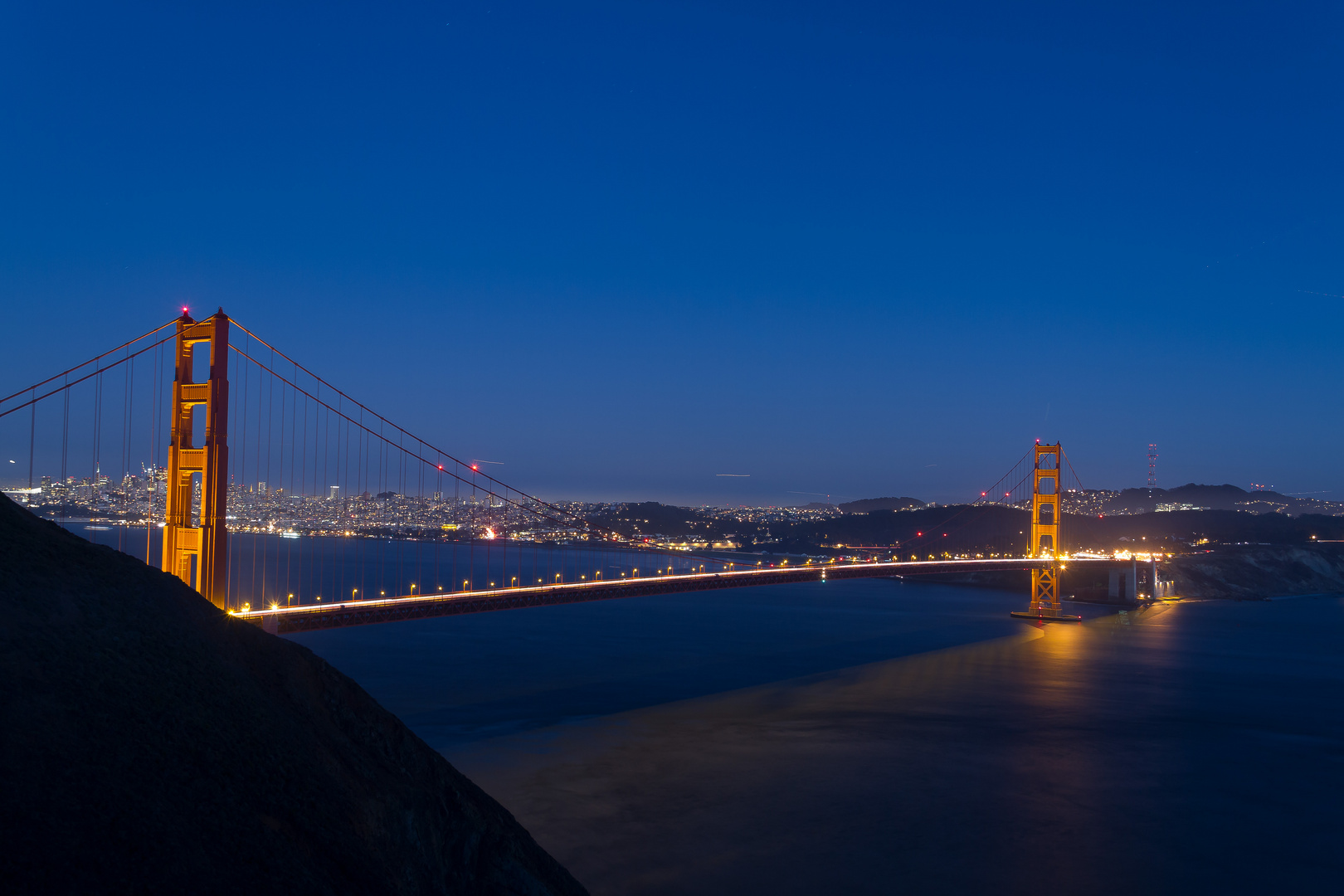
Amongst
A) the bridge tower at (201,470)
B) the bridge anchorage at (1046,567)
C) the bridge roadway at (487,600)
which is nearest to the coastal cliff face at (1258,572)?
the bridge anchorage at (1046,567)

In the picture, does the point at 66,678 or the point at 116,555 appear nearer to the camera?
the point at 66,678

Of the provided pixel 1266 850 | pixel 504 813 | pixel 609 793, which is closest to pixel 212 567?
pixel 609 793

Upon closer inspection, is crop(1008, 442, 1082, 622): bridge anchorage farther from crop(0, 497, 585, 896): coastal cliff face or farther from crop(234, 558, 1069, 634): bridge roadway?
crop(0, 497, 585, 896): coastal cliff face

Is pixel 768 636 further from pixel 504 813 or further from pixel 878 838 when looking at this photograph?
pixel 504 813

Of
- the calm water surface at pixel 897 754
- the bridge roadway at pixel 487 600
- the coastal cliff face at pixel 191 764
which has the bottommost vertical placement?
the calm water surface at pixel 897 754

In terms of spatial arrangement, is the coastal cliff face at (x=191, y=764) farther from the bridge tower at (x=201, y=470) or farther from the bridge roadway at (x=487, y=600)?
the bridge tower at (x=201, y=470)


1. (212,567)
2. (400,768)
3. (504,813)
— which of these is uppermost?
(212,567)
